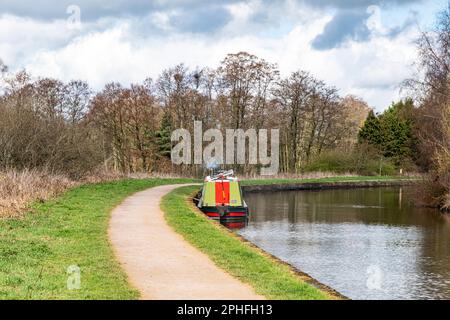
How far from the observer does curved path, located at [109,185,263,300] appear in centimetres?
852

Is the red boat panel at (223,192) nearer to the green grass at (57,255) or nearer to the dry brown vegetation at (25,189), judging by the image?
the dry brown vegetation at (25,189)

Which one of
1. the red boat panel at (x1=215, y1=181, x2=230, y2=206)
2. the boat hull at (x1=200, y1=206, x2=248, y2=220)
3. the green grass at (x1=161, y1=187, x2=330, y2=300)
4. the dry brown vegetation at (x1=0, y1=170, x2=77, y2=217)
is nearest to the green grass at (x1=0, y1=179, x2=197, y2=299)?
the dry brown vegetation at (x1=0, y1=170, x2=77, y2=217)

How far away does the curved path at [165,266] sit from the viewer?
8.52m

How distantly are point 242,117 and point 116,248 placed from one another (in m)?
40.6

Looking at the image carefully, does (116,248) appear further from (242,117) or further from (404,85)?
(242,117)

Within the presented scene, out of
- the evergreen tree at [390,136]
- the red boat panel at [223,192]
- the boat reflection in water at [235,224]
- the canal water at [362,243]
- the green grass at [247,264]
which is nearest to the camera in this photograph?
the green grass at [247,264]

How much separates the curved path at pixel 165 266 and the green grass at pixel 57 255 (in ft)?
0.94

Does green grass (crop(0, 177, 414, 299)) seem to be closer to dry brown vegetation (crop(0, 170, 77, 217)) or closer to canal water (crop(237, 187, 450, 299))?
dry brown vegetation (crop(0, 170, 77, 217))

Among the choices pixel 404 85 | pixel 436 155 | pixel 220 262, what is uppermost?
pixel 404 85

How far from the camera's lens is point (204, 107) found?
52000mm

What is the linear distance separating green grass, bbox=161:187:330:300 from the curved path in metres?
0.21

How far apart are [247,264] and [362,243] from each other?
330 inches

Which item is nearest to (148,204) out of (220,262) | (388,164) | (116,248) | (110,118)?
(116,248)

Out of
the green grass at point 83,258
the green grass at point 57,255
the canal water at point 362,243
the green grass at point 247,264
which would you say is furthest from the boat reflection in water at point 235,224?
the green grass at point 57,255
